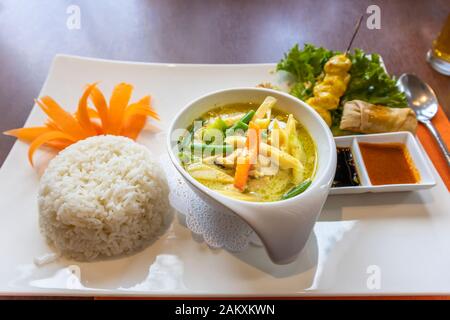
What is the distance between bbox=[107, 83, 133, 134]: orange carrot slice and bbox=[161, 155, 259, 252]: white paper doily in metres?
0.55

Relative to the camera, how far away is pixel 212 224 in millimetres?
1516

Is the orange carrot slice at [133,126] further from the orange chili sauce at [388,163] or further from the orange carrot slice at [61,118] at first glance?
the orange chili sauce at [388,163]

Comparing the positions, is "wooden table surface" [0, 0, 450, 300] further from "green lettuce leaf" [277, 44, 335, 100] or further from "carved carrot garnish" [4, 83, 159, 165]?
"carved carrot garnish" [4, 83, 159, 165]

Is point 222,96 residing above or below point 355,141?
above

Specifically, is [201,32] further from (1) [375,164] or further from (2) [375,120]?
(1) [375,164]

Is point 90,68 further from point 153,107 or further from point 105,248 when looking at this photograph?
point 105,248

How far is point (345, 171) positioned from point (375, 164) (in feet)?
0.53

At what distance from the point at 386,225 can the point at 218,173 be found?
2.52 feet

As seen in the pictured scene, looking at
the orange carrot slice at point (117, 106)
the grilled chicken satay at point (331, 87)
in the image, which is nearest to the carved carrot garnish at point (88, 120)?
the orange carrot slice at point (117, 106)

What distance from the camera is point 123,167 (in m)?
1.56
